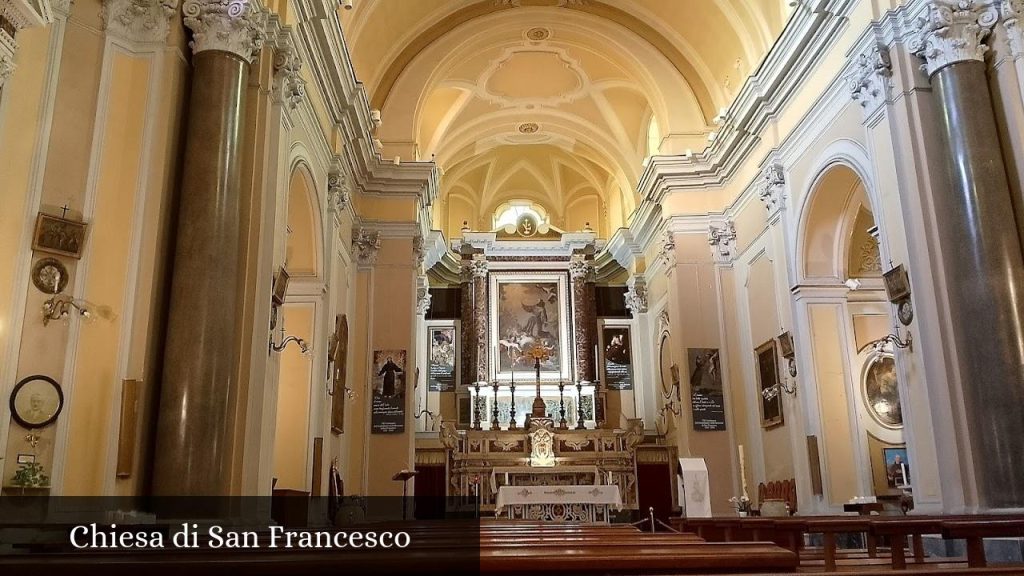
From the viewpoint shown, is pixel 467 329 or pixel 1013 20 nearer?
pixel 1013 20

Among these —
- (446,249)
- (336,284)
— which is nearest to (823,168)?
(336,284)

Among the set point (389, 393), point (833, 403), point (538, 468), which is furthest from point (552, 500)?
point (833, 403)

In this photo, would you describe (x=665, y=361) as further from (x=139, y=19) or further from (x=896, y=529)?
(x=896, y=529)

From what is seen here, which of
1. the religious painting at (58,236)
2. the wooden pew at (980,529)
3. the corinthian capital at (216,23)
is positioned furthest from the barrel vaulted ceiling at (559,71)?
the wooden pew at (980,529)

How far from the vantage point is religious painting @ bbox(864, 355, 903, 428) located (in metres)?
10.3

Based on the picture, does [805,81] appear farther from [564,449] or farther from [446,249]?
[446,249]

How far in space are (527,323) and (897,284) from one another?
40.9 feet

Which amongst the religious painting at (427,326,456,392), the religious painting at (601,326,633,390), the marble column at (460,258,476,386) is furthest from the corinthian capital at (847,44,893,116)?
the religious painting at (427,326,456,392)

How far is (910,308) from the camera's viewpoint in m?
7.47

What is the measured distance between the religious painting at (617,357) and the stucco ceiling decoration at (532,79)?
5.63 meters

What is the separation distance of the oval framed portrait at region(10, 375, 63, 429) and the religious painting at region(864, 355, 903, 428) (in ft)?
29.6

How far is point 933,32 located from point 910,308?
251 cm

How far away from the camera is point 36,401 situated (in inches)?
217

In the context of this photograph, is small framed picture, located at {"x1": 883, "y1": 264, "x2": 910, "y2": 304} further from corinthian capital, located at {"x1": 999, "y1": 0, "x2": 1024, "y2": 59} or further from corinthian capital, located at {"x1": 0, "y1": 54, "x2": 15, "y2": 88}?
corinthian capital, located at {"x1": 0, "y1": 54, "x2": 15, "y2": 88}
